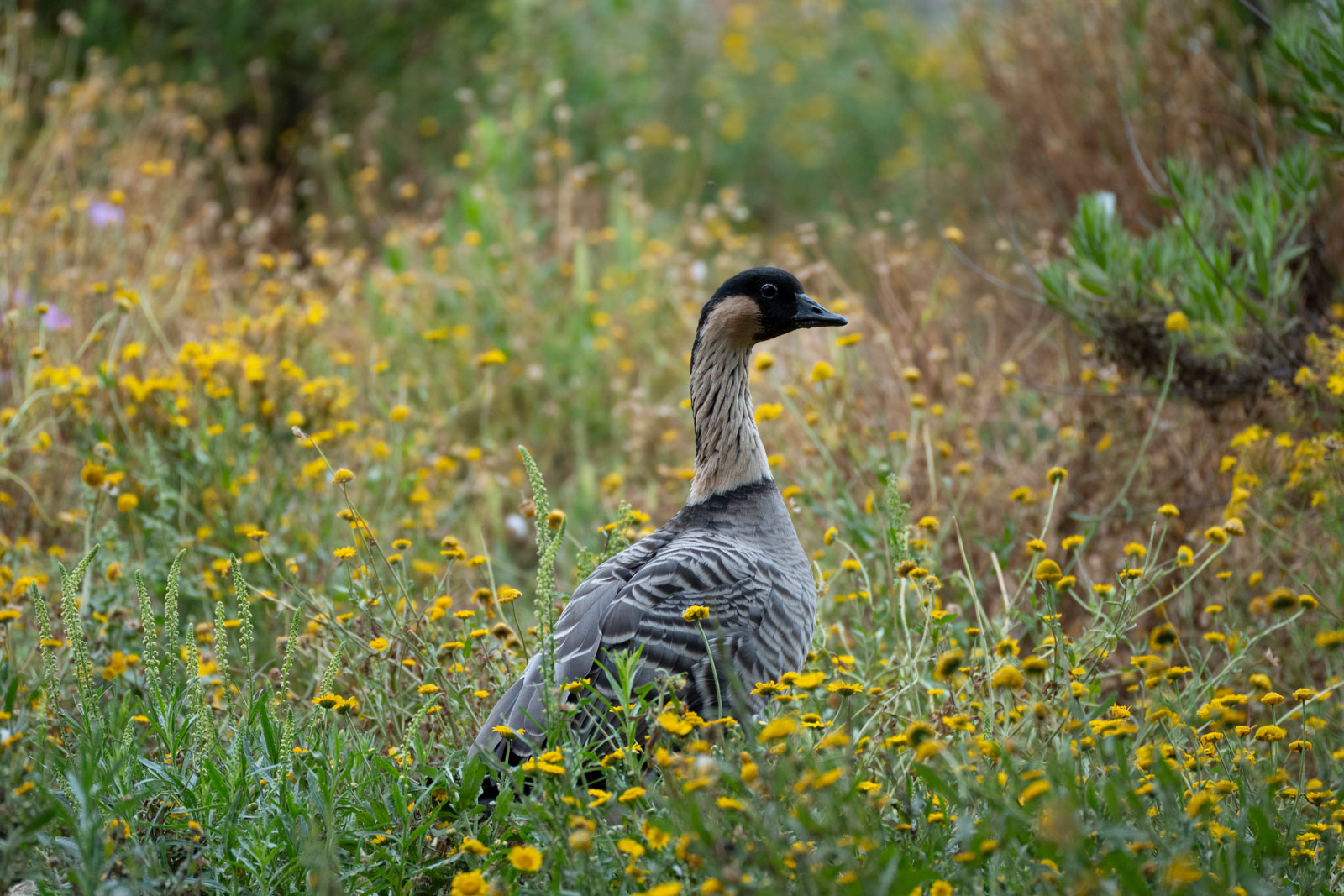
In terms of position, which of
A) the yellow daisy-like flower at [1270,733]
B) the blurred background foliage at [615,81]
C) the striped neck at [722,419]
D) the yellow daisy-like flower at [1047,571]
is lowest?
the yellow daisy-like flower at [1270,733]

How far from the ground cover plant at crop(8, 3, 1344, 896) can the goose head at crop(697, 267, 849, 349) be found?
1.15 ft

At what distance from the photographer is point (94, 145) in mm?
6711

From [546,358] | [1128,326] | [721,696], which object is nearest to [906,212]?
[546,358]

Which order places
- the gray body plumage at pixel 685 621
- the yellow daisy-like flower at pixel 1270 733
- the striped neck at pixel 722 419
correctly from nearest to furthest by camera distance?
the yellow daisy-like flower at pixel 1270 733, the gray body plumage at pixel 685 621, the striped neck at pixel 722 419

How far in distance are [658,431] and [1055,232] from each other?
2295mm

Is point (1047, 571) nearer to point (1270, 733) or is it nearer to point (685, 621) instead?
point (1270, 733)

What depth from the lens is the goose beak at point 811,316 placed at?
3463mm

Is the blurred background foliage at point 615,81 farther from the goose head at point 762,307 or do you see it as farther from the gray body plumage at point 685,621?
the gray body plumage at point 685,621

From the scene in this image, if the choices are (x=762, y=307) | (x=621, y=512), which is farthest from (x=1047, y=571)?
(x=762, y=307)

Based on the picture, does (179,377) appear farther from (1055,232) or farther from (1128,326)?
(1055,232)

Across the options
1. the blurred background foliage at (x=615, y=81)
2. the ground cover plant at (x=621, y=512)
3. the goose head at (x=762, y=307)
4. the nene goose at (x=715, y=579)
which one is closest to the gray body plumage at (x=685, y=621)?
the nene goose at (x=715, y=579)

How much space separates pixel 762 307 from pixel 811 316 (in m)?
0.15

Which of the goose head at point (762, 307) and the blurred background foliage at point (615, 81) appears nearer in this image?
the goose head at point (762, 307)

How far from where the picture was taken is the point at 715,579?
2934 mm
